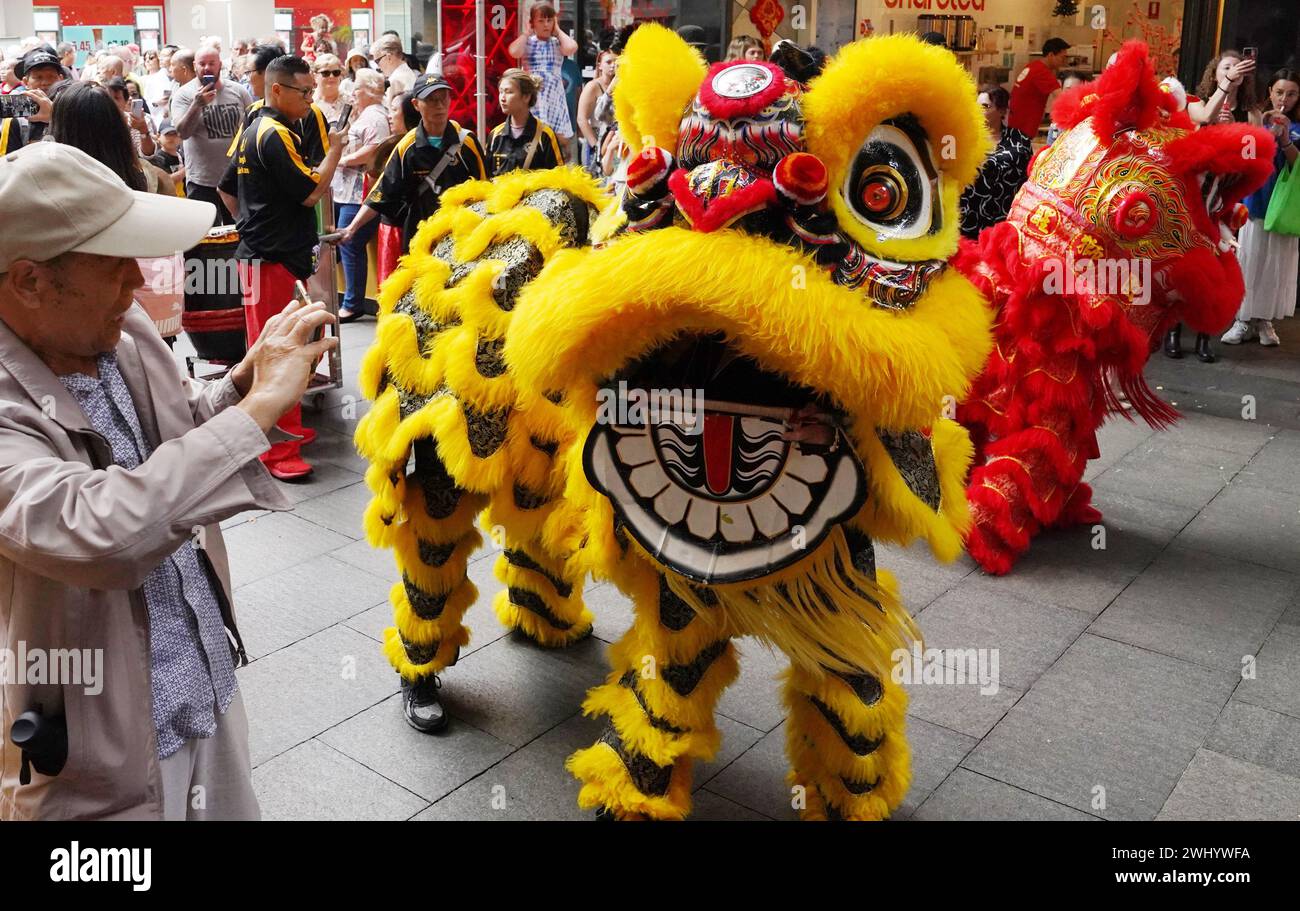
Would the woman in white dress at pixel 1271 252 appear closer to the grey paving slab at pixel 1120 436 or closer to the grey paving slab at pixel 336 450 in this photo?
the grey paving slab at pixel 1120 436

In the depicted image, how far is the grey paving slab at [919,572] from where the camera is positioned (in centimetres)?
438

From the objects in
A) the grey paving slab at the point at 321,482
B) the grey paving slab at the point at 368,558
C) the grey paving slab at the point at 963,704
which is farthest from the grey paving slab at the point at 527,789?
the grey paving slab at the point at 321,482

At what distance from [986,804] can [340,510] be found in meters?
3.07

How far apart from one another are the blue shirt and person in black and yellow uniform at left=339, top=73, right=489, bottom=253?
4575mm

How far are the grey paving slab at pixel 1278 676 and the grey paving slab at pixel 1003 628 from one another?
57cm

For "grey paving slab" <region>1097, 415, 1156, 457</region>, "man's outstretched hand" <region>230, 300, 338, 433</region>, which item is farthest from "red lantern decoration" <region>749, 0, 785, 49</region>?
"man's outstretched hand" <region>230, 300, 338, 433</region>

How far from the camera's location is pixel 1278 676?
3.79m

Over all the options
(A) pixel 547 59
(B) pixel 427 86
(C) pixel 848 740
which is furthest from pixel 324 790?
(A) pixel 547 59

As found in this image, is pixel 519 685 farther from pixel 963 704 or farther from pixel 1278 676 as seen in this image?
pixel 1278 676

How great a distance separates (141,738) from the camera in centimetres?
183

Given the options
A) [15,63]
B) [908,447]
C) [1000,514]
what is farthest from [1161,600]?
[15,63]

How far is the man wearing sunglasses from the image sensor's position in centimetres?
542
